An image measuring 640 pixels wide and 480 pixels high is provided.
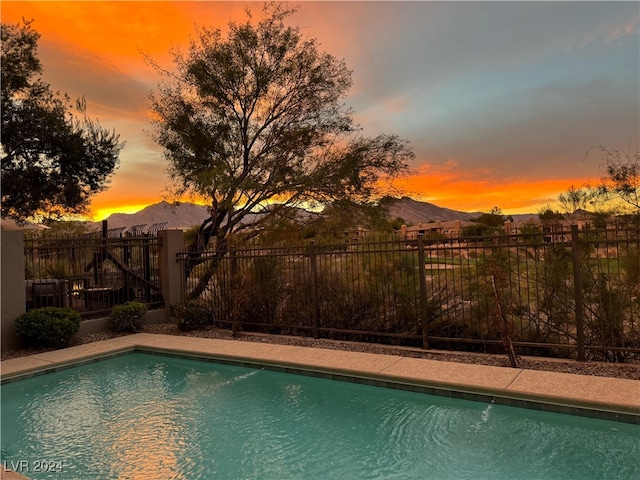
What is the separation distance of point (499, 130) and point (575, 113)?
2.05 metres

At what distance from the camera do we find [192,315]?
956 centimetres

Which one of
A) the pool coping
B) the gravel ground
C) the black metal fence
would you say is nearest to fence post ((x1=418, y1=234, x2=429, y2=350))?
the gravel ground

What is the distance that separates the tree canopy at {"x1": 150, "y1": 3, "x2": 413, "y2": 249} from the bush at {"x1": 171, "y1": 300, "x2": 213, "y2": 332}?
3.53 m

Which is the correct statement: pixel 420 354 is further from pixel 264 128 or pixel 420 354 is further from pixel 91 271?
pixel 264 128

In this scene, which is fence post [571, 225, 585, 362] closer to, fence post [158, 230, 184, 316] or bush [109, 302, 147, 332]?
bush [109, 302, 147, 332]

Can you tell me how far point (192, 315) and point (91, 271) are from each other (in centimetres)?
278

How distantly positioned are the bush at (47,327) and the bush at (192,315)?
6.57 ft

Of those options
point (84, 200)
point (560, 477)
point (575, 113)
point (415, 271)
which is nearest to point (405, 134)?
point (575, 113)

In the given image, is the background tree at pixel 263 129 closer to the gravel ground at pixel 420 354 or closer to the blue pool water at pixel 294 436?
the gravel ground at pixel 420 354

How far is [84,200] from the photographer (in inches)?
639

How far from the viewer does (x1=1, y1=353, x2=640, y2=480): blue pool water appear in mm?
3684

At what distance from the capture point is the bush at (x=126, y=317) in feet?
30.9

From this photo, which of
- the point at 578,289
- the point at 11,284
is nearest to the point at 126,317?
the point at 11,284

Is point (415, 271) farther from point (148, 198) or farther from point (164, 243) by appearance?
point (148, 198)
